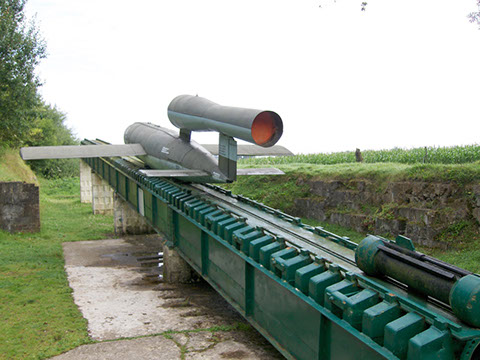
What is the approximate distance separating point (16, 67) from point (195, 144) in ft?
51.3

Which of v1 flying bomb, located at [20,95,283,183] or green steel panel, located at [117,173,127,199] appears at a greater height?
v1 flying bomb, located at [20,95,283,183]

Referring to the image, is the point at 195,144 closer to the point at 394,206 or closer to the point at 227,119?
the point at 227,119

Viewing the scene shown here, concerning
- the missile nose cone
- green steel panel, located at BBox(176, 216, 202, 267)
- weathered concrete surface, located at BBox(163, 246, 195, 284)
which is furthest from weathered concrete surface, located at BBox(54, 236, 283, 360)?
the missile nose cone

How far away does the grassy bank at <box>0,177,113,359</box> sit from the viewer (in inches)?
327

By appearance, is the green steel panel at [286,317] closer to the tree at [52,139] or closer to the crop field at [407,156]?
the crop field at [407,156]

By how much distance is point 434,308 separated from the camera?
14.6 ft

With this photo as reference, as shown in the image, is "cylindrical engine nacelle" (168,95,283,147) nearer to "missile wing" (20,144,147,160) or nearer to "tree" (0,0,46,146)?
"missile wing" (20,144,147,160)

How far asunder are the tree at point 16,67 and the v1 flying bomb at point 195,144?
1113 cm

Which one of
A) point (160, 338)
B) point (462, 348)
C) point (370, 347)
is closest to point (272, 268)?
point (370, 347)

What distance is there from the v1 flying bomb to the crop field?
1039cm

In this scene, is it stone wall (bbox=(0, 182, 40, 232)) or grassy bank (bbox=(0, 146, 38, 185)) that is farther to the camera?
grassy bank (bbox=(0, 146, 38, 185))

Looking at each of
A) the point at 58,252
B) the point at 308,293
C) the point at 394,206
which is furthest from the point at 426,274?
the point at 58,252

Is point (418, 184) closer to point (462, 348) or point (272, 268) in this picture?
point (272, 268)

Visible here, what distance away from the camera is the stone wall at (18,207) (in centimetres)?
1869
